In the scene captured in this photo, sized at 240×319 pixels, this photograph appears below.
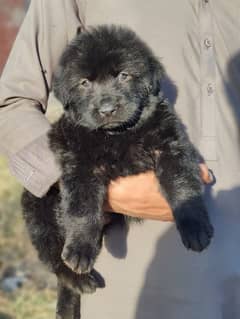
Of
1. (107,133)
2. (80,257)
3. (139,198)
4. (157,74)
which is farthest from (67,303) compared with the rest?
(157,74)

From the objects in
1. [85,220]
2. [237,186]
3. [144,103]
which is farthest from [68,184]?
[237,186]

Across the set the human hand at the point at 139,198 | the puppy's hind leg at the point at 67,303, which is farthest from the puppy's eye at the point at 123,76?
the puppy's hind leg at the point at 67,303

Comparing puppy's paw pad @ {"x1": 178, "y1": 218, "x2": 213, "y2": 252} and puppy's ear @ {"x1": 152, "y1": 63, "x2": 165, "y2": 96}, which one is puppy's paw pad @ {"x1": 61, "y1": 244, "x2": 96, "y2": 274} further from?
puppy's ear @ {"x1": 152, "y1": 63, "x2": 165, "y2": 96}

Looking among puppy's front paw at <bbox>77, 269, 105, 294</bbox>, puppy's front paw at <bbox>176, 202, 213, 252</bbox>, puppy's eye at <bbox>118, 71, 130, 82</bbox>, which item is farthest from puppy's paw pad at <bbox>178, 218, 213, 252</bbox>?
puppy's eye at <bbox>118, 71, 130, 82</bbox>

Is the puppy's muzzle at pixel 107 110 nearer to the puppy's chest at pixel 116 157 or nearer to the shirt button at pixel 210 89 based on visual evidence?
the puppy's chest at pixel 116 157

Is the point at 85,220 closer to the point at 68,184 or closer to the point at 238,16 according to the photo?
the point at 68,184

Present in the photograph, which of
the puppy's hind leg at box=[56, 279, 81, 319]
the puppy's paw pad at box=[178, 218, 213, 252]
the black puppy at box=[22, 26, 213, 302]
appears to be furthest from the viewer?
the puppy's hind leg at box=[56, 279, 81, 319]
